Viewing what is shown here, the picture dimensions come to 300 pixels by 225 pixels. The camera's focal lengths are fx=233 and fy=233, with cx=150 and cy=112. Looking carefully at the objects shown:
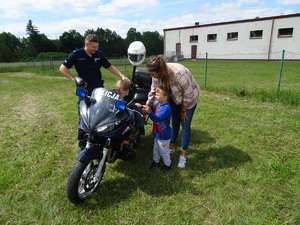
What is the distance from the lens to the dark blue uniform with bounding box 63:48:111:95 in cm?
333

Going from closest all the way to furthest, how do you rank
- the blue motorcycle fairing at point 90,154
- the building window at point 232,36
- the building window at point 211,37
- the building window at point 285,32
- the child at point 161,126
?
the blue motorcycle fairing at point 90,154 < the child at point 161,126 < the building window at point 285,32 < the building window at point 232,36 < the building window at point 211,37

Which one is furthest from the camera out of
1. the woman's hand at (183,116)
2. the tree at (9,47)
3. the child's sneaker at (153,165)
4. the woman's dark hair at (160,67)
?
the tree at (9,47)

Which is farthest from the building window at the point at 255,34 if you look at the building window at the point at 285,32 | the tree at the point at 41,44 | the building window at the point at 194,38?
the tree at the point at 41,44

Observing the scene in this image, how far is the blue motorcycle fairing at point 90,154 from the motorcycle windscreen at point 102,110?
0.80ft

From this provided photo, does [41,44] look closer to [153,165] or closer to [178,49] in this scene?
[178,49]

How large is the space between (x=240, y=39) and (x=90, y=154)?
3057cm

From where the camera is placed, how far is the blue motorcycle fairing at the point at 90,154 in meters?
2.27

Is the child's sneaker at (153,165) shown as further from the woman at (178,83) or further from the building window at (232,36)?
the building window at (232,36)

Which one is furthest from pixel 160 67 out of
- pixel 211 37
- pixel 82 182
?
pixel 211 37

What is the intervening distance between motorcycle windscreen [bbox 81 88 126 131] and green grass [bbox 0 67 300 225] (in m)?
0.90

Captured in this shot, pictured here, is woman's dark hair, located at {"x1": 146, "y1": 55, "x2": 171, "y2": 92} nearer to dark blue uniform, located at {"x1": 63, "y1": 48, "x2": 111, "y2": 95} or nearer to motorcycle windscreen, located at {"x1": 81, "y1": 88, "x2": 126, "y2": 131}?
motorcycle windscreen, located at {"x1": 81, "y1": 88, "x2": 126, "y2": 131}

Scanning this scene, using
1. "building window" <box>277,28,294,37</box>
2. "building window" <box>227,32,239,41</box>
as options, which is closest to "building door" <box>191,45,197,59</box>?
"building window" <box>227,32,239,41</box>

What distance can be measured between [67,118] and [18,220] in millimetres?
3286

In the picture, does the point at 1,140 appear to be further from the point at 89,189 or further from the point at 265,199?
the point at 265,199
